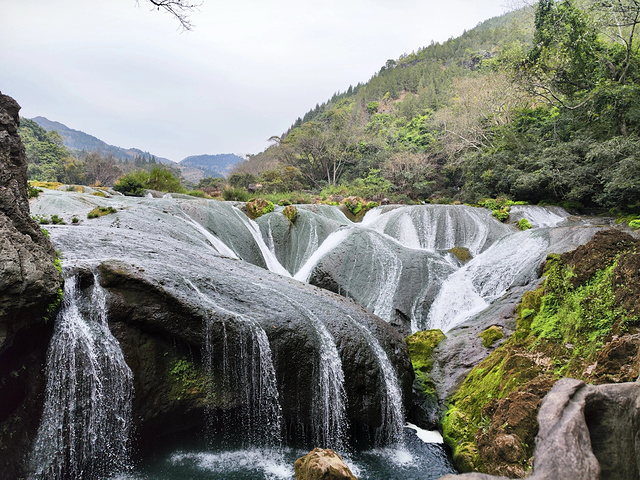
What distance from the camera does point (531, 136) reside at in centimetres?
2100

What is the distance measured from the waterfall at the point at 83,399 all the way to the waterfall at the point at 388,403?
386 centimetres

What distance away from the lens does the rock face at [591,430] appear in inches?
77.1

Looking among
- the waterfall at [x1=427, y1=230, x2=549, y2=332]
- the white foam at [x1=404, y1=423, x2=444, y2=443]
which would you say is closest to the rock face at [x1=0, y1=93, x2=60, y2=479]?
the white foam at [x1=404, y1=423, x2=444, y2=443]

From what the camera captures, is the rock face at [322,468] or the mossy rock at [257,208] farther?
the mossy rock at [257,208]

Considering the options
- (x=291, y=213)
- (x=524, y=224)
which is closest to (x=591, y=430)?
(x=291, y=213)

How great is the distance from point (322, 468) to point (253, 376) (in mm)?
2041

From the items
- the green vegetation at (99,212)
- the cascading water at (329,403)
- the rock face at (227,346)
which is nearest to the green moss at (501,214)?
the rock face at (227,346)

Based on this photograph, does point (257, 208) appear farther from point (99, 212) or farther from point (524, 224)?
point (524, 224)

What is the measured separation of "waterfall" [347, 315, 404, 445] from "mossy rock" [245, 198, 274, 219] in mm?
10388

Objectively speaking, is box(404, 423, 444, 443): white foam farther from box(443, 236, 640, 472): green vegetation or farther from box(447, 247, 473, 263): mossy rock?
box(447, 247, 473, 263): mossy rock

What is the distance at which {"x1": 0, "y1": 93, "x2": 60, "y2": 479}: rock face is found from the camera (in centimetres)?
377

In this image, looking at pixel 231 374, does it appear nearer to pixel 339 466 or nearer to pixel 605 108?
pixel 339 466

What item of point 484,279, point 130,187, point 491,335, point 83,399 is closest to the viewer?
point 83,399

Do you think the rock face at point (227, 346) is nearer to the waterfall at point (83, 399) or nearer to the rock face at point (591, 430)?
the waterfall at point (83, 399)
